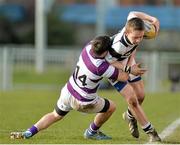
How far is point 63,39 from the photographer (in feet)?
213

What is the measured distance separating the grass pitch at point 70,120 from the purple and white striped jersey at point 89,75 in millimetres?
714

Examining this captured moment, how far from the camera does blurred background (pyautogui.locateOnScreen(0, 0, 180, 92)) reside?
31.9 m

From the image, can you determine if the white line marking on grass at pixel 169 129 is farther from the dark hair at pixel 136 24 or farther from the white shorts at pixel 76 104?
the dark hair at pixel 136 24

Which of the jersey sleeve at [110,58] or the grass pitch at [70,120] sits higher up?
the jersey sleeve at [110,58]

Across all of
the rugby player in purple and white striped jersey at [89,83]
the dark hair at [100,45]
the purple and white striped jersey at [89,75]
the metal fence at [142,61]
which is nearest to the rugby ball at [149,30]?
the rugby player in purple and white striped jersey at [89,83]

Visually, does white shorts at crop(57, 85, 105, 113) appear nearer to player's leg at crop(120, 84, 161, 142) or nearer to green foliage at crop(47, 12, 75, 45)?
player's leg at crop(120, 84, 161, 142)

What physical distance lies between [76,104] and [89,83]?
1.33 ft

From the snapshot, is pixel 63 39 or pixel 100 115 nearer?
pixel 100 115

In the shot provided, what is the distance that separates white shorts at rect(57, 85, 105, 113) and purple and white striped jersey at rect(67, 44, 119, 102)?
0.07 m

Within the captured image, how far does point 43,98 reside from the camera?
921 inches

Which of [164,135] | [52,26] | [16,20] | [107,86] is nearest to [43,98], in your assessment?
[107,86]

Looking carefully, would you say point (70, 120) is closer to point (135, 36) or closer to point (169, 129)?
point (169, 129)

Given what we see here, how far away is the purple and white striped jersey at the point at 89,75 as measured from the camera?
11.2 metres

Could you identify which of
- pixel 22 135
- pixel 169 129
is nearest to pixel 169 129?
pixel 169 129
